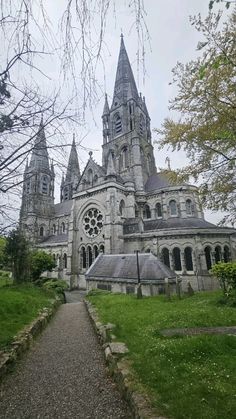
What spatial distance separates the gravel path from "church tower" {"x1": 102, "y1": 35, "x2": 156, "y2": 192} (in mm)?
28241

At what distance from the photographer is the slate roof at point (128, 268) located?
64.8 ft

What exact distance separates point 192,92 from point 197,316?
8918mm

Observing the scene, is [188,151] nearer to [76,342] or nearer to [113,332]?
[113,332]

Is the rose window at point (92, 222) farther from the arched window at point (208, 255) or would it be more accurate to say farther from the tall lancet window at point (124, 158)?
the arched window at point (208, 255)

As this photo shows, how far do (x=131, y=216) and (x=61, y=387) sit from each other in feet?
88.0

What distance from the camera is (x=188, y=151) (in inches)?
435

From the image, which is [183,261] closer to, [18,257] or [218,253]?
[218,253]

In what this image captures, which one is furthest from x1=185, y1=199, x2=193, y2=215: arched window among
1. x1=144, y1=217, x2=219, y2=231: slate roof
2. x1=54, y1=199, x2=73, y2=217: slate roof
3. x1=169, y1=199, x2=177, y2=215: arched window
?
x1=54, y1=199, x2=73, y2=217: slate roof

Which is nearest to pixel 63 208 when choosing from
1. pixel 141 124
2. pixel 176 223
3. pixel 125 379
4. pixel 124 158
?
pixel 124 158

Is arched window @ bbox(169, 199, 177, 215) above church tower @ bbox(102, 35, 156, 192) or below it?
below

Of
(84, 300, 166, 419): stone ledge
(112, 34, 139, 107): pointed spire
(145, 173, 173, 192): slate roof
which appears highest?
(112, 34, 139, 107): pointed spire

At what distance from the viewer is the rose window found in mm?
31312

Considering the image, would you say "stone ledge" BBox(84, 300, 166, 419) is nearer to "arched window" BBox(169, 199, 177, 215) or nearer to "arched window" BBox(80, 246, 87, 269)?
"arched window" BBox(80, 246, 87, 269)

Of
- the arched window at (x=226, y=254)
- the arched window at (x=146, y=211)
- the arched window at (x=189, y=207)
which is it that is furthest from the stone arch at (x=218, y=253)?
the arched window at (x=146, y=211)
